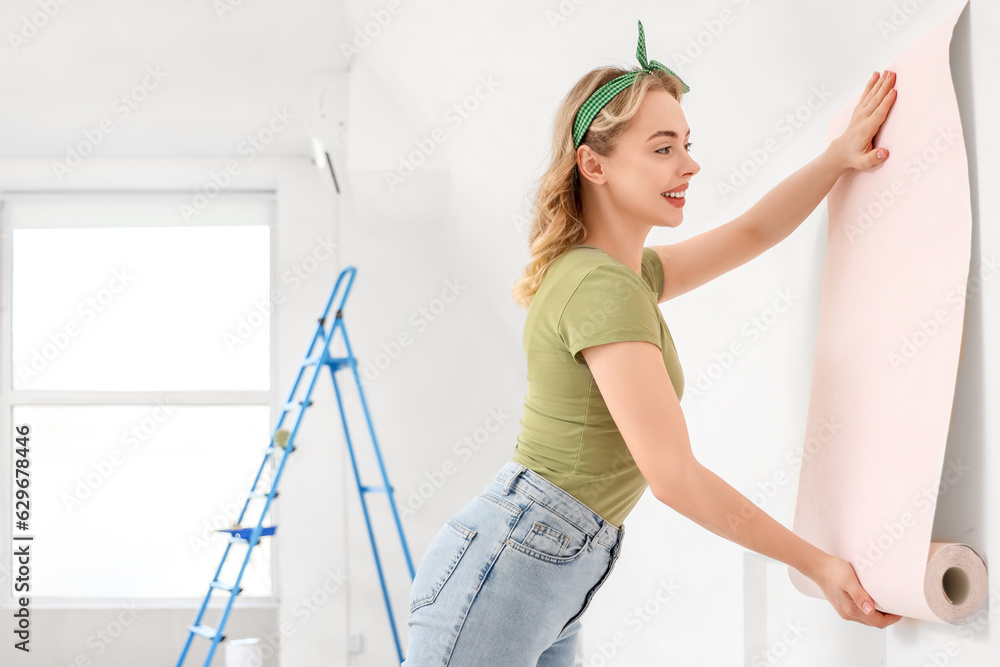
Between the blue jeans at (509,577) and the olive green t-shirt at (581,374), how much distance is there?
32 mm

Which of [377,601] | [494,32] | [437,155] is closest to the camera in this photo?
[494,32]

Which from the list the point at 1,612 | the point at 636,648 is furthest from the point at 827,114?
the point at 1,612

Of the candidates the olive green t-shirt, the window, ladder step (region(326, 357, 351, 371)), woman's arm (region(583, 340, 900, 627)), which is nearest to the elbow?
woman's arm (region(583, 340, 900, 627))

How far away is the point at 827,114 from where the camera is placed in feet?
3.78

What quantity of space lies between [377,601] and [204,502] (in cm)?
96

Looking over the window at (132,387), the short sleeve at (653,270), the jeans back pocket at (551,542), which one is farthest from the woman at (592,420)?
the window at (132,387)

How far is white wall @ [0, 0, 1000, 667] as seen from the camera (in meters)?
1.05

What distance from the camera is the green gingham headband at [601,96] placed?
3.56 ft

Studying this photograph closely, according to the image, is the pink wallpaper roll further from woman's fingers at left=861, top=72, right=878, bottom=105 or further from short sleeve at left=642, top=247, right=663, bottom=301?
short sleeve at left=642, top=247, right=663, bottom=301

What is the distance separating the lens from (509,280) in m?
3.10

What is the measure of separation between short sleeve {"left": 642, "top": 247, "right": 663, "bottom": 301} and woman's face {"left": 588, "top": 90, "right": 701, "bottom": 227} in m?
0.18

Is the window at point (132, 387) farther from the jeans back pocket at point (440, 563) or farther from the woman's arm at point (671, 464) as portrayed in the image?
the woman's arm at point (671, 464)

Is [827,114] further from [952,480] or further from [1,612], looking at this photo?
[1,612]

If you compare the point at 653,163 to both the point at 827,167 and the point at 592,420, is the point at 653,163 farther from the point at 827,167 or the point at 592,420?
the point at 592,420
